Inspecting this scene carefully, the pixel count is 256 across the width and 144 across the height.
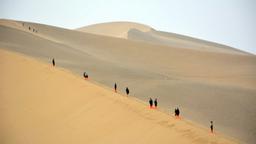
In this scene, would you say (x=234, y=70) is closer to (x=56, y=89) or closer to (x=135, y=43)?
(x=135, y=43)

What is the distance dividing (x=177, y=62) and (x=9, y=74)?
1174 inches

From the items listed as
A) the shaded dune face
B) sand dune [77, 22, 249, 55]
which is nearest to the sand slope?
the shaded dune face

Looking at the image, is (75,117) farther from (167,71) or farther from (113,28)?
(113,28)

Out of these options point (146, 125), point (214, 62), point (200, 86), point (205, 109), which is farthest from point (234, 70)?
point (146, 125)

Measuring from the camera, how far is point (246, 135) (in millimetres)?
21031

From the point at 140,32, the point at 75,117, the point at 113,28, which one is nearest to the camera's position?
the point at 75,117

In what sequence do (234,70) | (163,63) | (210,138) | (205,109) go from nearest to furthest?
(210,138), (205,109), (234,70), (163,63)

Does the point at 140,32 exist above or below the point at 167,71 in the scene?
below

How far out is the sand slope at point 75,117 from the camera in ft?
45.9

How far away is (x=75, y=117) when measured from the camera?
1686 cm

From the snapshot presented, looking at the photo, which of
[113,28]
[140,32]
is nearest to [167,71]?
[140,32]

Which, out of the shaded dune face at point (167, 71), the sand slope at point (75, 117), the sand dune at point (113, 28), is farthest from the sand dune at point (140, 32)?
the sand slope at point (75, 117)

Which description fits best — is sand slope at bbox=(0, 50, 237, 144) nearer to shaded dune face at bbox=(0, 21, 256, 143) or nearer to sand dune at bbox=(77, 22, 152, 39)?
shaded dune face at bbox=(0, 21, 256, 143)

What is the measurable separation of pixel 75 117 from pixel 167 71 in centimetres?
2710
